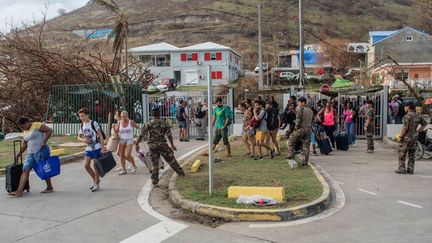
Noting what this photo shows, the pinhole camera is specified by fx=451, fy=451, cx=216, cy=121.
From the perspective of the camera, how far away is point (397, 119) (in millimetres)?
19812

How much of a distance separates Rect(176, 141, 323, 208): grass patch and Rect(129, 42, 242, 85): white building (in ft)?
167

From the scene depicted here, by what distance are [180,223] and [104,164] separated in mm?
3077

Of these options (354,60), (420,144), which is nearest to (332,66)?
(354,60)

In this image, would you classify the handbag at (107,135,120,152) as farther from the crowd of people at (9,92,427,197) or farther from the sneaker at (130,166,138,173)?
the sneaker at (130,166,138,173)

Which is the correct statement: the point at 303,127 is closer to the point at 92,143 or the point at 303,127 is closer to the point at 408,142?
the point at 408,142

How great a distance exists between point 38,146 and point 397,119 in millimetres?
15889

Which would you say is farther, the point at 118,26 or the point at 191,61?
the point at 191,61

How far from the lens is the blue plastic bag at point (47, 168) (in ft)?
28.8

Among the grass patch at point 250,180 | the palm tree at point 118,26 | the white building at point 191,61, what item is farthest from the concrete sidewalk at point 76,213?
the white building at point 191,61

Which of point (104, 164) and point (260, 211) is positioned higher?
point (104, 164)

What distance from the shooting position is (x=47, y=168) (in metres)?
8.89

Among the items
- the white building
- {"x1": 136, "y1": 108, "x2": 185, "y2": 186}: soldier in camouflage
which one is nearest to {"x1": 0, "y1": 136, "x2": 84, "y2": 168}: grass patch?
{"x1": 136, "y1": 108, "x2": 185, "y2": 186}: soldier in camouflage

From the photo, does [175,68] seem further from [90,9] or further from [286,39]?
[90,9]

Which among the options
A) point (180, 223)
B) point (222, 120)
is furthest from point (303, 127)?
point (180, 223)
